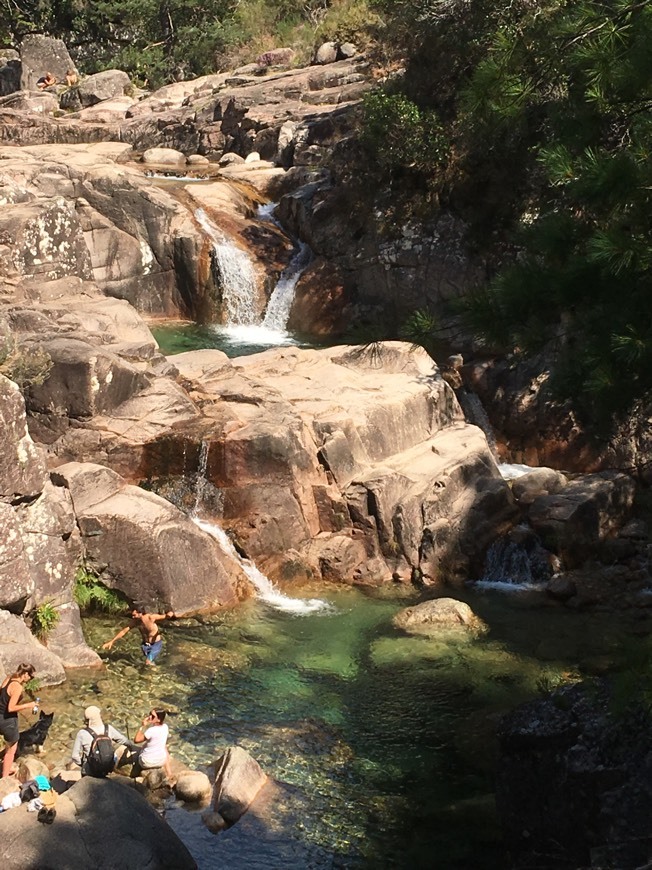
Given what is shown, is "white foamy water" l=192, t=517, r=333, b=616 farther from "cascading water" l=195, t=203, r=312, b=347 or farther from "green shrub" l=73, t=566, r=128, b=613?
"cascading water" l=195, t=203, r=312, b=347

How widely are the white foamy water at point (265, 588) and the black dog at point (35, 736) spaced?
4590 millimetres

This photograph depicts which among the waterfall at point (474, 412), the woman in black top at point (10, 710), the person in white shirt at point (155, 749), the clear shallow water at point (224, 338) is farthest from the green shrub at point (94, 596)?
the clear shallow water at point (224, 338)

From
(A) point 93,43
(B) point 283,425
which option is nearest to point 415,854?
(B) point 283,425

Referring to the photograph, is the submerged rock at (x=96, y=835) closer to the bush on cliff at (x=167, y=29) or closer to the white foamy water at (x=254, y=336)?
the white foamy water at (x=254, y=336)

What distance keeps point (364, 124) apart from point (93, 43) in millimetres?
21418

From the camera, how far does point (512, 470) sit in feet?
64.2

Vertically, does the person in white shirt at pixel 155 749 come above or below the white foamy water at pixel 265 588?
above

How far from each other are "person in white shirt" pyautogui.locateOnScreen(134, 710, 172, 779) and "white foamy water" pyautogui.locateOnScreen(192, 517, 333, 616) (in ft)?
14.5

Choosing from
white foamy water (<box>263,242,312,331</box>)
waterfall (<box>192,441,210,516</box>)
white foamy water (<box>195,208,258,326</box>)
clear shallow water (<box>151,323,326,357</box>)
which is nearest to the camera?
waterfall (<box>192,441,210,516</box>)

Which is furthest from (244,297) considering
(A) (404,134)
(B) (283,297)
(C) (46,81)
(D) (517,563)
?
(C) (46,81)

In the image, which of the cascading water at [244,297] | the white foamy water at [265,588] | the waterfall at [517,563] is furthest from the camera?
the cascading water at [244,297]

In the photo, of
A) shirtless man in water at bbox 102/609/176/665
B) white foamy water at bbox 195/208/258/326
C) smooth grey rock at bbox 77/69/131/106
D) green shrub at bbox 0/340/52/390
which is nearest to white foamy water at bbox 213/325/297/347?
white foamy water at bbox 195/208/258/326

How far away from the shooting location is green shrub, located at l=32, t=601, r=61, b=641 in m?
12.4

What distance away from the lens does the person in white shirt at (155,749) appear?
1005 centimetres
